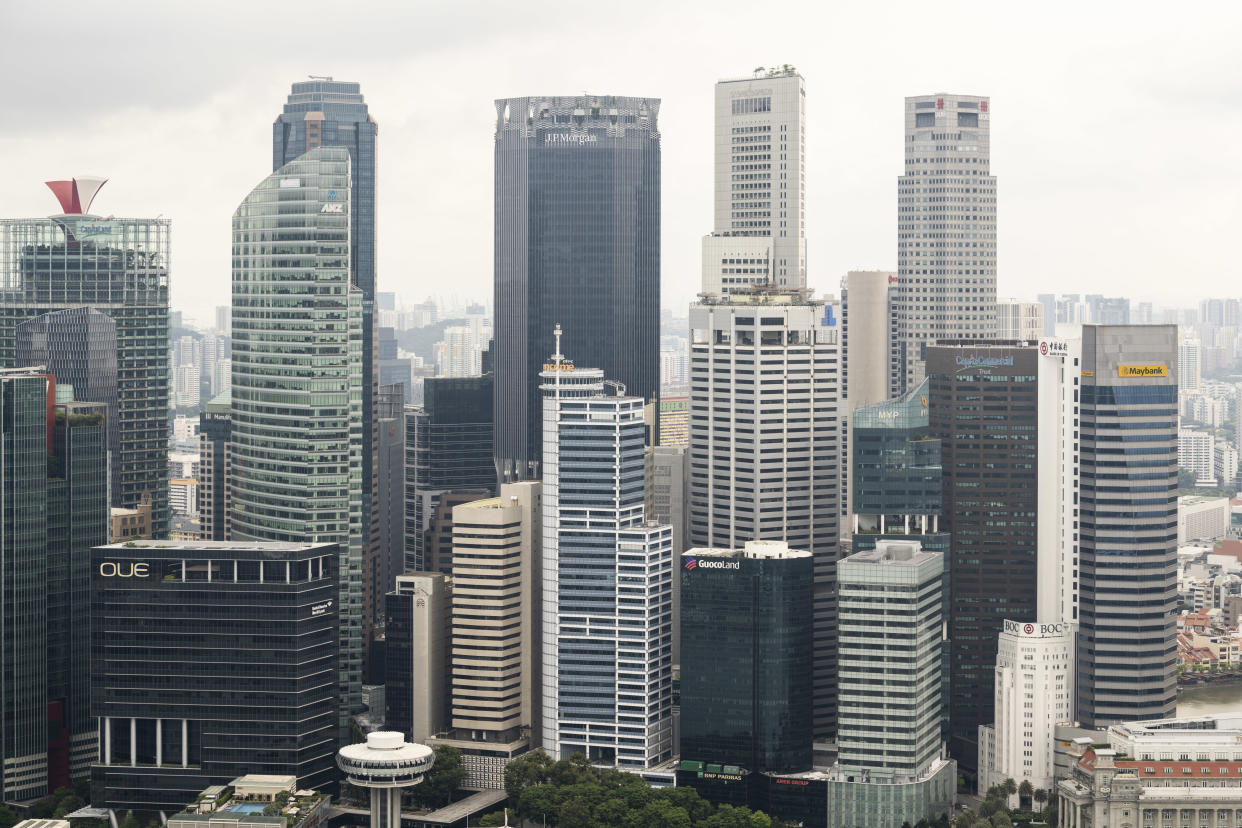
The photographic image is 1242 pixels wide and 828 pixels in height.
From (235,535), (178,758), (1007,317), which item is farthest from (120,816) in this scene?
(1007,317)

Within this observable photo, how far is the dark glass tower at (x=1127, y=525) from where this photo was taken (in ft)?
347

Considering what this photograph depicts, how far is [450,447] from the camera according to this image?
474 feet

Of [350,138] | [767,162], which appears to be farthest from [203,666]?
[350,138]

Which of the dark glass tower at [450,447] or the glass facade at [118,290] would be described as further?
the dark glass tower at [450,447]

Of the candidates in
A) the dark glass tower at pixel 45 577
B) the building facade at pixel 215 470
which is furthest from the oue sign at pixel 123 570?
the building facade at pixel 215 470

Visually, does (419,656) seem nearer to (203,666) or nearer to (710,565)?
(203,666)

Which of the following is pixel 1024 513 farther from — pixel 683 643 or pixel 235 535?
A: pixel 235 535

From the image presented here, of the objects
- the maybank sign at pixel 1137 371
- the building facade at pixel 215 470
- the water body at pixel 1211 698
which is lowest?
the water body at pixel 1211 698

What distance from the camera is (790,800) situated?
327ft

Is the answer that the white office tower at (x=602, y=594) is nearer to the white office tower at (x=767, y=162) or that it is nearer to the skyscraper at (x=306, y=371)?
the skyscraper at (x=306, y=371)

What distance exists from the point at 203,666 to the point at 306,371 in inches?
794

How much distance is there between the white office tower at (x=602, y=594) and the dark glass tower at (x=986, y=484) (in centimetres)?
1887

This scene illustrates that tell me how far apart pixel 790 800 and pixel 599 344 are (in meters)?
48.4

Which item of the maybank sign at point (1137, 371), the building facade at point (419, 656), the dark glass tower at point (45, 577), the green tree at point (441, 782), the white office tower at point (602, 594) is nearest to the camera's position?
the green tree at point (441, 782)
